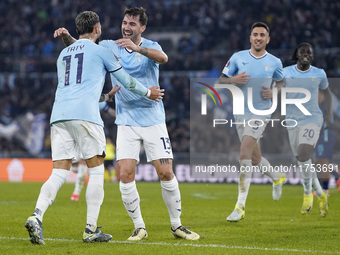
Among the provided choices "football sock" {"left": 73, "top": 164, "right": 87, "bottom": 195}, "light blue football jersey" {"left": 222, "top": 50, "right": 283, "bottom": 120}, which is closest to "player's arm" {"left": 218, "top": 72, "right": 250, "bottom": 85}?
"light blue football jersey" {"left": 222, "top": 50, "right": 283, "bottom": 120}

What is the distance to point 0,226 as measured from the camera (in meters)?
8.27

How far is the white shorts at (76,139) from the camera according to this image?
624 centimetres

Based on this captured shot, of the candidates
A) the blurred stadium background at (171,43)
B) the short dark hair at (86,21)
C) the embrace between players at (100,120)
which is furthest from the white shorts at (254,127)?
the blurred stadium background at (171,43)

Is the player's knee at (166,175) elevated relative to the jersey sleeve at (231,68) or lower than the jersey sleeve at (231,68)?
lower

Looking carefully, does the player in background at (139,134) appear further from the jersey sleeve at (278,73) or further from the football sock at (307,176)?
the football sock at (307,176)

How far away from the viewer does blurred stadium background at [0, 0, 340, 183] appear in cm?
2531

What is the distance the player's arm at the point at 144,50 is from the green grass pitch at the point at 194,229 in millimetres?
1981

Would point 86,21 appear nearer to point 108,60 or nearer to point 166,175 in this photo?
point 108,60

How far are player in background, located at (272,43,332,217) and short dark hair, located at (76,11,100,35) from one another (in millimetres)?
4445

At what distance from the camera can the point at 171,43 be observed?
3023 cm

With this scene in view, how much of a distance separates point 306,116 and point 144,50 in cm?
447

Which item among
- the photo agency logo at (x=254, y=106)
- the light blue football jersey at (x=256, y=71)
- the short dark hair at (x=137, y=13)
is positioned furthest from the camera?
the light blue football jersey at (x=256, y=71)

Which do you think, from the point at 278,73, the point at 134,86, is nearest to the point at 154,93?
the point at 134,86

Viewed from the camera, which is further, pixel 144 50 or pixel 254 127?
pixel 254 127
